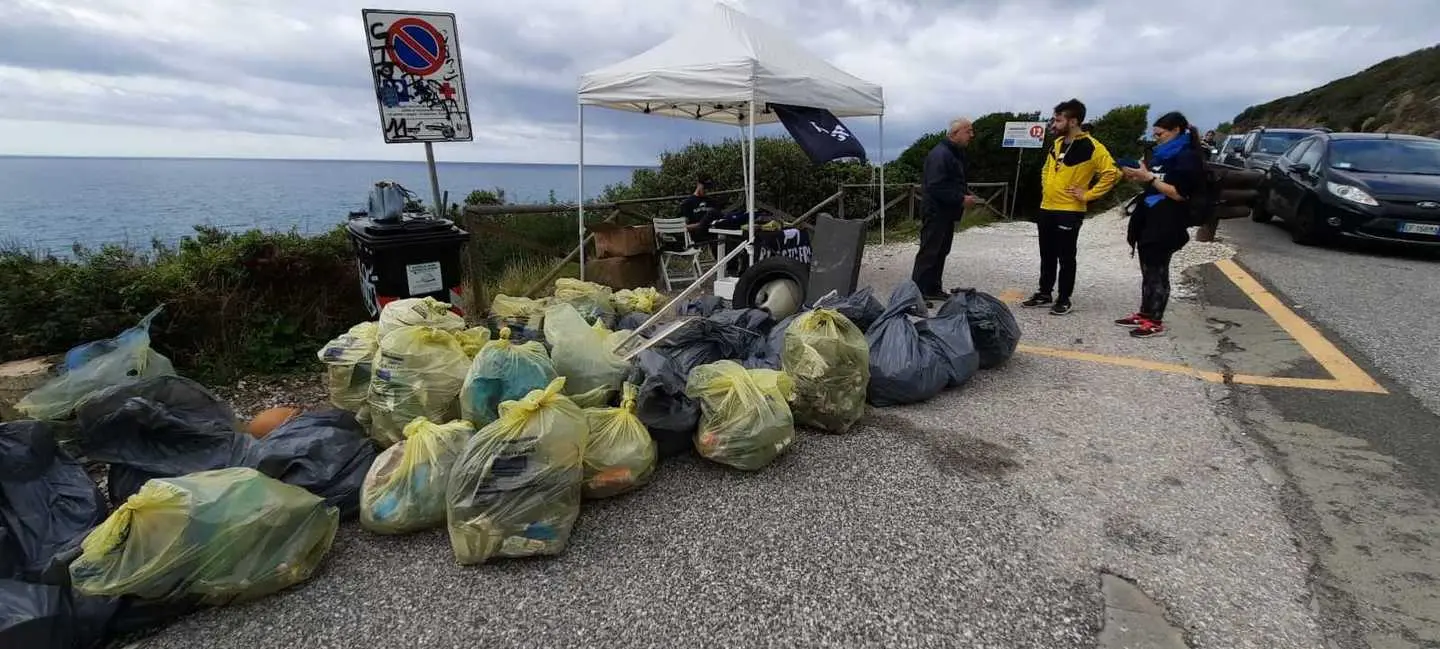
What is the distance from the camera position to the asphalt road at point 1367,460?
2023mm

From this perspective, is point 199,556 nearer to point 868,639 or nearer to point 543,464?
point 543,464

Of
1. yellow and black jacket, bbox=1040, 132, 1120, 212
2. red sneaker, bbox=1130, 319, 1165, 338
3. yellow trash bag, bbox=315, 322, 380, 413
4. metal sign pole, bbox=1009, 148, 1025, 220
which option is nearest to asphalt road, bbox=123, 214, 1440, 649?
yellow trash bag, bbox=315, 322, 380, 413

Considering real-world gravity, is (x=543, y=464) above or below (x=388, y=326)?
below

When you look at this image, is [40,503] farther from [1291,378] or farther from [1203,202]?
[1203,202]

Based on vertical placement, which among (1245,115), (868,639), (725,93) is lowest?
(868,639)

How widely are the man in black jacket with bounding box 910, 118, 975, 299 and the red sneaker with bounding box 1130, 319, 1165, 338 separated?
5.37 ft

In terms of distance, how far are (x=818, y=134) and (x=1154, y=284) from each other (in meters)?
3.02

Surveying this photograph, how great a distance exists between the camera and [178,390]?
2.63 meters

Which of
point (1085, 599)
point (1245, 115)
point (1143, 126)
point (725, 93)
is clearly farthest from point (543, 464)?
point (1245, 115)

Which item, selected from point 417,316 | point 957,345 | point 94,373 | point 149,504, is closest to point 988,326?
point 957,345

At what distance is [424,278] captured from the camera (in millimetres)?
4227

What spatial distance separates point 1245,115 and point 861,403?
57.2 metres

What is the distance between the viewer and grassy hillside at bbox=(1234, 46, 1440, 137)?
2477 centimetres

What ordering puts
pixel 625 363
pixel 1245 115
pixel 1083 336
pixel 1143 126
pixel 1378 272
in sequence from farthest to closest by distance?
pixel 1245 115
pixel 1143 126
pixel 1378 272
pixel 1083 336
pixel 625 363
